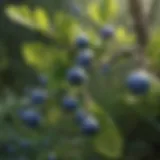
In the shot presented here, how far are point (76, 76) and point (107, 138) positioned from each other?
0.06 metres

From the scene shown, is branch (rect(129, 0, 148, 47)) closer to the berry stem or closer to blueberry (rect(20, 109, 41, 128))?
the berry stem

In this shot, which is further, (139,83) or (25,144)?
(25,144)

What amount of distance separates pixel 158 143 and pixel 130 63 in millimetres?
69

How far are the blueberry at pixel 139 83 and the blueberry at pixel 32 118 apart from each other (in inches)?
3.5

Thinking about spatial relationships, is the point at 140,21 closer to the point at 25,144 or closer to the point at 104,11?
the point at 104,11

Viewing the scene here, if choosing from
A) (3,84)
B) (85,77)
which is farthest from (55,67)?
(3,84)

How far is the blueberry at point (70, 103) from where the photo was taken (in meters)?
0.36

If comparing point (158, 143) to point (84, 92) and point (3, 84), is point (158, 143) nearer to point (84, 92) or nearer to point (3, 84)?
point (84, 92)

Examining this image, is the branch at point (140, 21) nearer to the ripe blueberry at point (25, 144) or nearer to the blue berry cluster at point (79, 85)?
the blue berry cluster at point (79, 85)

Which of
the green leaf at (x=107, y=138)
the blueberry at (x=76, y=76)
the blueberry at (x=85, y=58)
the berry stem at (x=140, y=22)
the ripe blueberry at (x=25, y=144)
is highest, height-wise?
the berry stem at (x=140, y=22)

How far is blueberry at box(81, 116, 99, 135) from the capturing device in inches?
13.5

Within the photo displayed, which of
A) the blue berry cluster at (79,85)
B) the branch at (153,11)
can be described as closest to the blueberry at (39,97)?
the blue berry cluster at (79,85)

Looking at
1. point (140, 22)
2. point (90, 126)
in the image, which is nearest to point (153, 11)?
point (140, 22)

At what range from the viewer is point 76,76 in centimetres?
35
